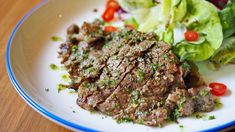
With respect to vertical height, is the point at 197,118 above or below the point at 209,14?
below

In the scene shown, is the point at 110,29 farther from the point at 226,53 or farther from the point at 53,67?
the point at 226,53

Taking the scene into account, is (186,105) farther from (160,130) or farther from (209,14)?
(209,14)

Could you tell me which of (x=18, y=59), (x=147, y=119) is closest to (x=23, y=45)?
(x=18, y=59)

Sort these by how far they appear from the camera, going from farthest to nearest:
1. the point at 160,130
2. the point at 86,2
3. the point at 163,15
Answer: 1. the point at 86,2
2. the point at 163,15
3. the point at 160,130

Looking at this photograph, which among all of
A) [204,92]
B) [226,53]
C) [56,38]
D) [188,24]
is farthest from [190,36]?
[56,38]

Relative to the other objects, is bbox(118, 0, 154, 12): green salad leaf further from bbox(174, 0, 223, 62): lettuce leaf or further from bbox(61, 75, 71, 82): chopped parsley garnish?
bbox(61, 75, 71, 82): chopped parsley garnish

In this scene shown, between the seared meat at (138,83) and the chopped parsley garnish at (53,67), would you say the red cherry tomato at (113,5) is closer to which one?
the seared meat at (138,83)

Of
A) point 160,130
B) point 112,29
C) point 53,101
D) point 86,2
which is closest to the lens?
point 160,130
